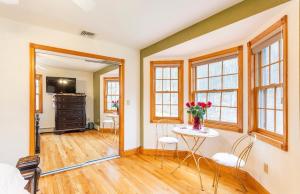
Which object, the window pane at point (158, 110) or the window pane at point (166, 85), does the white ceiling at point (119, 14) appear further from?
the window pane at point (158, 110)

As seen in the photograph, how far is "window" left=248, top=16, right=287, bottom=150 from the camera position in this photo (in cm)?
177

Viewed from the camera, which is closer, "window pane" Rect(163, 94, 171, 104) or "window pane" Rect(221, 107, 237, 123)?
"window pane" Rect(221, 107, 237, 123)

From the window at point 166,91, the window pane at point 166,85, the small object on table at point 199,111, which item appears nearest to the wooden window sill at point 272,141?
the small object on table at point 199,111

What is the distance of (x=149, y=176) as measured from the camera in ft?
8.65

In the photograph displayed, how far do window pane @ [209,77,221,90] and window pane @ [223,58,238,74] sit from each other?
21cm

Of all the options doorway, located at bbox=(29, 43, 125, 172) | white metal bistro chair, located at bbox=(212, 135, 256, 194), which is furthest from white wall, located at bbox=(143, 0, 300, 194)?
doorway, located at bbox=(29, 43, 125, 172)

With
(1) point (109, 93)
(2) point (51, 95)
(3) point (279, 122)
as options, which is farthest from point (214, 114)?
(2) point (51, 95)

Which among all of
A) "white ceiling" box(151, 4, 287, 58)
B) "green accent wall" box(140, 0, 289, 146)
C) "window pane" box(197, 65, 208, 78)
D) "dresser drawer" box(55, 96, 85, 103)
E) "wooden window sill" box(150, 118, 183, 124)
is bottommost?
"wooden window sill" box(150, 118, 183, 124)

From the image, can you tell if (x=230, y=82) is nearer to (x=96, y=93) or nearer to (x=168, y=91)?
(x=168, y=91)

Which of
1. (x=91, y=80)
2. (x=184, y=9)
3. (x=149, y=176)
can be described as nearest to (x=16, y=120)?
(x=149, y=176)

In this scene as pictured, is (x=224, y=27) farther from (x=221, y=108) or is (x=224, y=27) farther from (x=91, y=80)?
(x=91, y=80)

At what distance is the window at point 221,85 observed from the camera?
269 cm

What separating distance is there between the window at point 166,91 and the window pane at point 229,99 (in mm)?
915

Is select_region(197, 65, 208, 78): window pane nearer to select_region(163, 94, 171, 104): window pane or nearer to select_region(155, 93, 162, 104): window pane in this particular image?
select_region(163, 94, 171, 104): window pane
